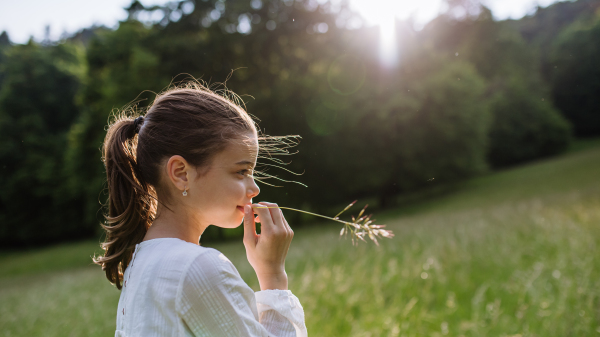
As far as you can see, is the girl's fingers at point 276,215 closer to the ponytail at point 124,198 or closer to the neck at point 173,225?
the neck at point 173,225

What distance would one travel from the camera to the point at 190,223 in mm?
1510

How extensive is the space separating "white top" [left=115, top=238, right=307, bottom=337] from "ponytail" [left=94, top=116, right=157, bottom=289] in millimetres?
380

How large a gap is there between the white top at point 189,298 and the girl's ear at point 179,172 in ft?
0.77

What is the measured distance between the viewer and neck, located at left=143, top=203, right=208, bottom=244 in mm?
1453


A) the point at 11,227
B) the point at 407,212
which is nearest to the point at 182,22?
the point at 407,212

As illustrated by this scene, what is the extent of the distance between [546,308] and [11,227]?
29.9 meters

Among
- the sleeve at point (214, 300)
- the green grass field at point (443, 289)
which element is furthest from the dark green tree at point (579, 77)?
the sleeve at point (214, 300)

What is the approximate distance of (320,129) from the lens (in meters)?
20.2

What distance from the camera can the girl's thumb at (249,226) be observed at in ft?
4.92

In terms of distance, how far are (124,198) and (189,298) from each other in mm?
604

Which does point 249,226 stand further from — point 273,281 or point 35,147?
point 35,147

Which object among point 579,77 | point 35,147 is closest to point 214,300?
point 579,77

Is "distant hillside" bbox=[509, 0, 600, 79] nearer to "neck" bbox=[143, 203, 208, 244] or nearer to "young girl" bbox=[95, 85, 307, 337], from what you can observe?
"young girl" bbox=[95, 85, 307, 337]

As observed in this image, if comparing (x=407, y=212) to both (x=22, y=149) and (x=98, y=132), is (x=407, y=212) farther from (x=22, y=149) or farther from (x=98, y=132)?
(x=22, y=149)
